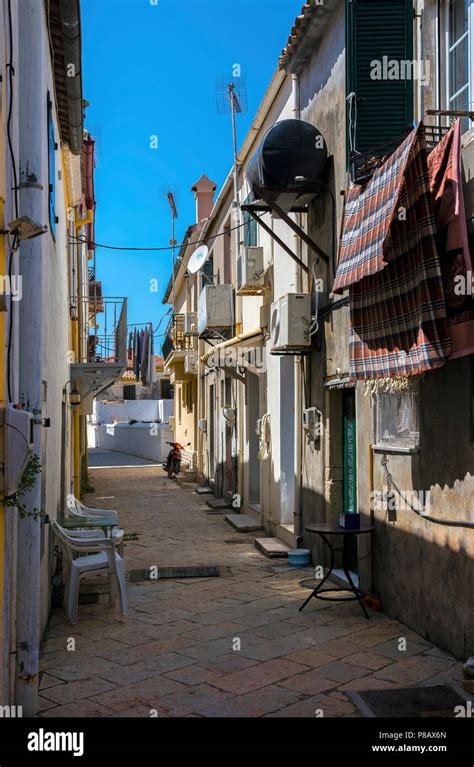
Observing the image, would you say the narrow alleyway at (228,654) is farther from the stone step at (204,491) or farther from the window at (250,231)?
the stone step at (204,491)

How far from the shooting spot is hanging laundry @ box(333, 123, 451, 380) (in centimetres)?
605

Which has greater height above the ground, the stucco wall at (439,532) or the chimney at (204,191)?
the chimney at (204,191)

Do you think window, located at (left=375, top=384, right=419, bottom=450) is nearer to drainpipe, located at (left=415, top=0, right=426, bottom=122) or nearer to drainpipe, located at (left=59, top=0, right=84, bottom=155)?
drainpipe, located at (left=415, top=0, right=426, bottom=122)

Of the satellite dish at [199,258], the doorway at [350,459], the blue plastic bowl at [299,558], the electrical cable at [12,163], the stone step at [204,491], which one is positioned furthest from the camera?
the stone step at [204,491]

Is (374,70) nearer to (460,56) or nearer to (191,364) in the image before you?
(460,56)

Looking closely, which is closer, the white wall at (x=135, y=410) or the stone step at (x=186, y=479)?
the stone step at (x=186, y=479)

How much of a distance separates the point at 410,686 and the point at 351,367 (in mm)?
2976

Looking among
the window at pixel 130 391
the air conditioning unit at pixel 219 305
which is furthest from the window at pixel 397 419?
the window at pixel 130 391

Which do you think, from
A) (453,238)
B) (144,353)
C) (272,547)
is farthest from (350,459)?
(144,353)

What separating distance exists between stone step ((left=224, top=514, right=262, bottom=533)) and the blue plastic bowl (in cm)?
311

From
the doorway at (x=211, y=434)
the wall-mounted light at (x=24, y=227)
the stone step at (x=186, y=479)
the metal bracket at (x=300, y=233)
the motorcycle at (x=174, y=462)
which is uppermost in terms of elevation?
the metal bracket at (x=300, y=233)

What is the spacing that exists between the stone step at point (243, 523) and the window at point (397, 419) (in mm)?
5874

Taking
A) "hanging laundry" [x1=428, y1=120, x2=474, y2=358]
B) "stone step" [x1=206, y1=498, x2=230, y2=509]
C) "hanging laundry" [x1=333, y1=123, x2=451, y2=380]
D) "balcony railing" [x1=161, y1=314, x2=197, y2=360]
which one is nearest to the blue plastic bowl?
"hanging laundry" [x1=333, y1=123, x2=451, y2=380]

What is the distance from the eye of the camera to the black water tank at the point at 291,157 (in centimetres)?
949
